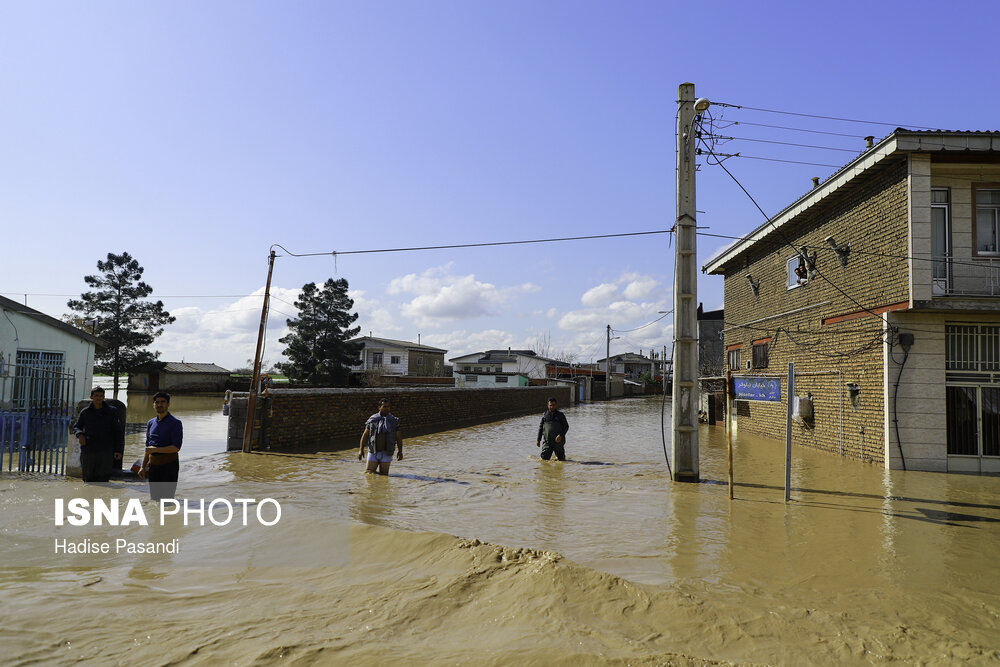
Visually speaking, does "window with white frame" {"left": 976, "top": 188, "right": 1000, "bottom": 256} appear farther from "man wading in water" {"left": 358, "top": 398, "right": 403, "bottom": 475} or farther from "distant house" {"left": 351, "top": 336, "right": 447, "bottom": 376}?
"distant house" {"left": 351, "top": 336, "right": 447, "bottom": 376}

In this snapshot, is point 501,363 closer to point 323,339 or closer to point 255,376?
point 323,339

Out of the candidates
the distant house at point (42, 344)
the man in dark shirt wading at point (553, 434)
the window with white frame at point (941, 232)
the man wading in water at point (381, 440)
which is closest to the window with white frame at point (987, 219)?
the window with white frame at point (941, 232)

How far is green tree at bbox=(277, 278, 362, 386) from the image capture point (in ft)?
145

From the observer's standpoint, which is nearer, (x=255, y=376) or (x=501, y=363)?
(x=255, y=376)

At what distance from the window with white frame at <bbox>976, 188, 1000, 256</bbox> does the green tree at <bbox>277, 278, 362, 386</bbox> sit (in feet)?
125

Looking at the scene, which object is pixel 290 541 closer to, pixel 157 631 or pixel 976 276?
pixel 157 631

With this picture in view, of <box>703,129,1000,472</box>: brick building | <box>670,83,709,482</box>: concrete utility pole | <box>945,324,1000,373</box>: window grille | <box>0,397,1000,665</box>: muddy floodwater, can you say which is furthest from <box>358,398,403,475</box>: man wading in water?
<box>945,324,1000,373</box>: window grille

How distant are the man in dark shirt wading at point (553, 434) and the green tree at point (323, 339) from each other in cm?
3193

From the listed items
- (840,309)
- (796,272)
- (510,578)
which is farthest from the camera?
(796,272)

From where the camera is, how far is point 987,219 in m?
13.4

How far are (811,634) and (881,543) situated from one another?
12.0 feet

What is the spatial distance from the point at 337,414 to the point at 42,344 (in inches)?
384

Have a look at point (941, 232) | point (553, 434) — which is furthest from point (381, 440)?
point (941, 232)

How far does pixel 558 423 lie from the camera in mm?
14852
